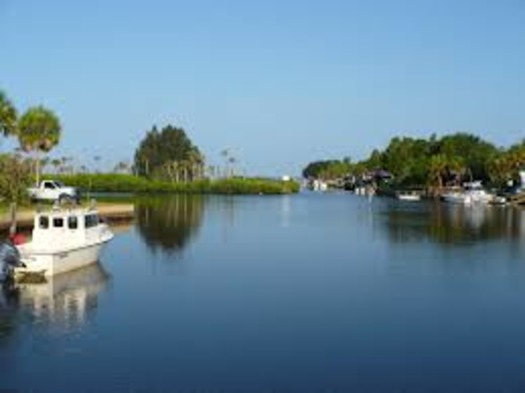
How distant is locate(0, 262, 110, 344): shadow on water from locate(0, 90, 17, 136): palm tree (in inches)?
1482

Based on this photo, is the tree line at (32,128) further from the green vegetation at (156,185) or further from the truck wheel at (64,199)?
the green vegetation at (156,185)

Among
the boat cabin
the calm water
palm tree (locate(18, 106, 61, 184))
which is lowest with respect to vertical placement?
the calm water

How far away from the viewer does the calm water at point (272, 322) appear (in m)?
22.0

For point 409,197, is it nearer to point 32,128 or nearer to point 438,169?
point 438,169

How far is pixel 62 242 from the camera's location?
3816cm

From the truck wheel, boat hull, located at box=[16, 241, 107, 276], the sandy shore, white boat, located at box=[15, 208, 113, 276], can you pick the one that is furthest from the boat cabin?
the sandy shore

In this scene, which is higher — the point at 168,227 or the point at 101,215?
the point at 101,215

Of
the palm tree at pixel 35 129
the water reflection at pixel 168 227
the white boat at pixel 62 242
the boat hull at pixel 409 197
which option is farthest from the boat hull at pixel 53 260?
the boat hull at pixel 409 197

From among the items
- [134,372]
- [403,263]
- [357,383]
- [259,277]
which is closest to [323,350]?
[357,383]

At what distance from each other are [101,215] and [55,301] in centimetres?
4103

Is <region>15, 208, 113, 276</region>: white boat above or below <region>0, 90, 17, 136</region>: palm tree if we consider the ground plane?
below

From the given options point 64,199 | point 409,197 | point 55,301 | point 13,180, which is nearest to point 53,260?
point 55,301

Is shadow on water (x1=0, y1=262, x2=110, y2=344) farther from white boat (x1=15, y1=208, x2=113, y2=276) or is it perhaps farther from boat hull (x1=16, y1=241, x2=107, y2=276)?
white boat (x1=15, y1=208, x2=113, y2=276)

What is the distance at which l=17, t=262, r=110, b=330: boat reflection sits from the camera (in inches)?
1134
